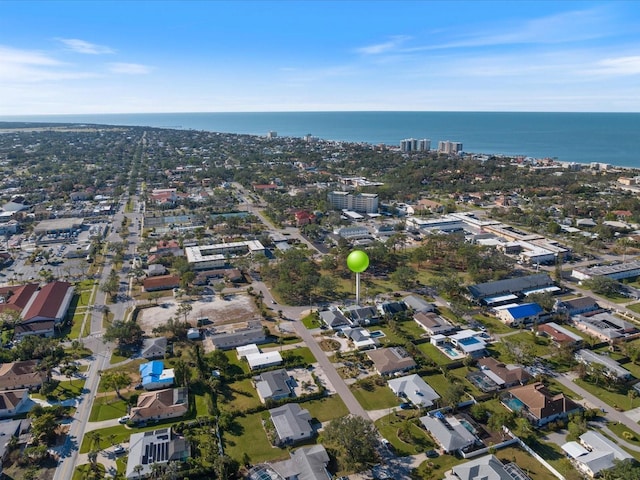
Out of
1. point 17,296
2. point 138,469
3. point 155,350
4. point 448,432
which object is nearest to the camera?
point 138,469

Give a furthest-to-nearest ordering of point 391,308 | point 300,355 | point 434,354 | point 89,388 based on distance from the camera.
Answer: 1. point 391,308
2. point 434,354
3. point 300,355
4. point 89,388

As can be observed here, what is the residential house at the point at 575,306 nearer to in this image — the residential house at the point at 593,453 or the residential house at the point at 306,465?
the residential house at the point at 593,453

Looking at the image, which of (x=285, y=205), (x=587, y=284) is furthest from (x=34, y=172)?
(x=587, y=284)

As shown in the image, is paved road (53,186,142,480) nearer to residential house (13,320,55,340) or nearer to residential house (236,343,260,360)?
residential house (13,320,55,340)

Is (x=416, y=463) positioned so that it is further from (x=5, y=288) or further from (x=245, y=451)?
(x=5, y=288)

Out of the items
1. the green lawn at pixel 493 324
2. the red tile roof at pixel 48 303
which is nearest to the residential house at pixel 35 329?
the red tile roof at pixel 48 303

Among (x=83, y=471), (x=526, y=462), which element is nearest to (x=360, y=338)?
(x=526, y=462)

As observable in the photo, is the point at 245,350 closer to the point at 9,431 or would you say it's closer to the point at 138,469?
the point at 138,469
